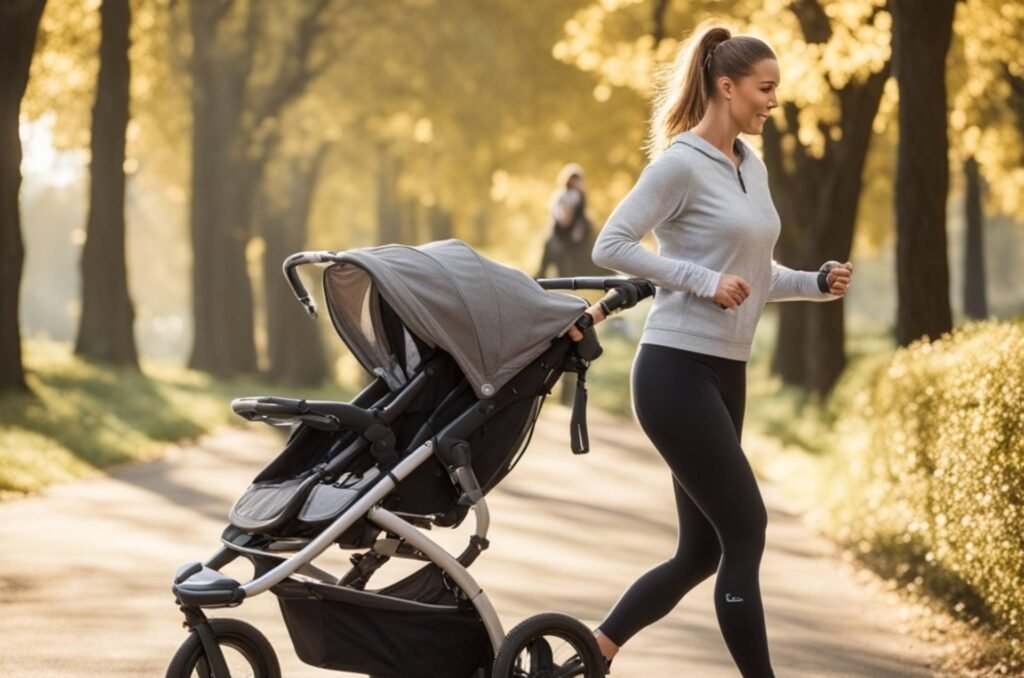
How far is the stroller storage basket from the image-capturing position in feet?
19.2

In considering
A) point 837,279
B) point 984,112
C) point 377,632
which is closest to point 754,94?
point 837,279

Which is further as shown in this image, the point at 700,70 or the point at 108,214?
the point at 108,214

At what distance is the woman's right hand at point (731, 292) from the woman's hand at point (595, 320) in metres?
0.54

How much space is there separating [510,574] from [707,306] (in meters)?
4.91

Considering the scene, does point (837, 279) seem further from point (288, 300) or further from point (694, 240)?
point (288, 300)

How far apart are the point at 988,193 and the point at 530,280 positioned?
123 feet

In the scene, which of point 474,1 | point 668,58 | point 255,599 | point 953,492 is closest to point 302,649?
point 255,599

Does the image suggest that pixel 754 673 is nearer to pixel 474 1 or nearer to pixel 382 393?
pixel 382 393

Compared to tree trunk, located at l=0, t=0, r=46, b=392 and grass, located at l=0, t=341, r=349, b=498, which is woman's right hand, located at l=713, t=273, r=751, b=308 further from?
tree trunk, located at l=0, t=0, r=46, b=392

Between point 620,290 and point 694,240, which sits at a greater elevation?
point 694,240

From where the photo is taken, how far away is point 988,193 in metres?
41.9

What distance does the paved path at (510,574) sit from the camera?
8.01 metres

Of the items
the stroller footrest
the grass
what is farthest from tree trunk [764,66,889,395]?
the stroller footrest

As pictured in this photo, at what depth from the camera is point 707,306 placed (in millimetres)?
5809
